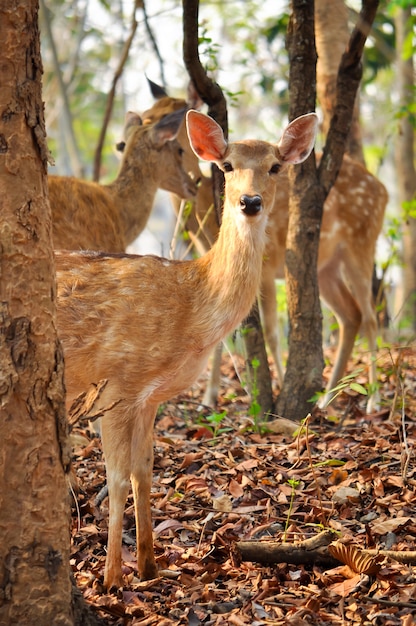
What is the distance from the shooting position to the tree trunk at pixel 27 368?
3410 mm

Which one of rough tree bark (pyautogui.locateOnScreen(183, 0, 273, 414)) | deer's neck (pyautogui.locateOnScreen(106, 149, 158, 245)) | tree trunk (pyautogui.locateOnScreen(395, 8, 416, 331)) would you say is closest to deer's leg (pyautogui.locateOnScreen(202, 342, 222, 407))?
rough tree bark (pyautogui.locateOnScreen(183, 0, 273, 414))

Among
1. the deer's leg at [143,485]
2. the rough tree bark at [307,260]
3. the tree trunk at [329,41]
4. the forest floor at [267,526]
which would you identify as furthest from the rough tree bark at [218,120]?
the tree trunk at [329,41]

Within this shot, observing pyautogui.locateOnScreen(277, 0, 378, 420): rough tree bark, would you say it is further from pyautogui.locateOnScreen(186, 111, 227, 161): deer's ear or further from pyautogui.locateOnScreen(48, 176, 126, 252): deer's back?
pyautogui.locateOnScreen(48, 176, 126, 252): deer's back

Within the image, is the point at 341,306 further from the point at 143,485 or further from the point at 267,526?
the point at 143,485

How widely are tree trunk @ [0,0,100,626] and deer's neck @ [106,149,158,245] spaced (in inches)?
199

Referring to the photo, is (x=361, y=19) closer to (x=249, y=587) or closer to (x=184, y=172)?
(x=184, y=172)

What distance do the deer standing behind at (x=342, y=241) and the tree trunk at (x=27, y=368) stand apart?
16.8ft

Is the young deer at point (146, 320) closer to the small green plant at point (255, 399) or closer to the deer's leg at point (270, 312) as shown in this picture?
the small green plant at point (255, 399)

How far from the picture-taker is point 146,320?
472cm

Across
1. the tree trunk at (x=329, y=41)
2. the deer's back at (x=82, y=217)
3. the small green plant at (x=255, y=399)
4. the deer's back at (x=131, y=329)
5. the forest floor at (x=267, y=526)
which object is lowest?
the forest floor at (x=267, y=526)

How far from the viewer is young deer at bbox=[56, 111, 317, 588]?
182 inches

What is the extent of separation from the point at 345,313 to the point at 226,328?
172 inches

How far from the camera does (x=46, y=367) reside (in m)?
3.52

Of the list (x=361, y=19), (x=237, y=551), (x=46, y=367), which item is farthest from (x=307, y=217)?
(x=46, y=367)
